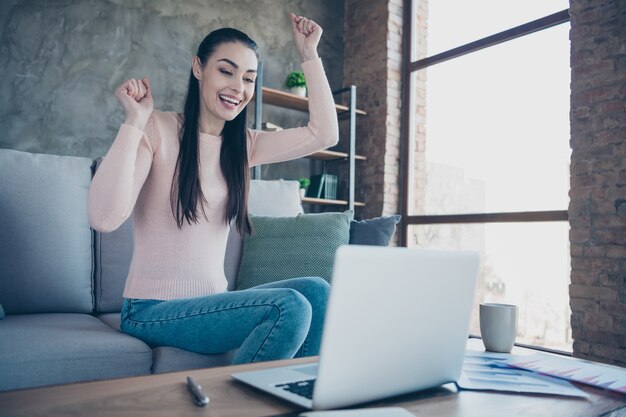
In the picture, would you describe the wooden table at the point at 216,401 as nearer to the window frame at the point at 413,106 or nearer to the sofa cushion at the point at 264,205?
the sofa cushion at the point at 264,205

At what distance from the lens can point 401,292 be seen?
2.34 ft

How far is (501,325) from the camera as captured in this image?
113cm

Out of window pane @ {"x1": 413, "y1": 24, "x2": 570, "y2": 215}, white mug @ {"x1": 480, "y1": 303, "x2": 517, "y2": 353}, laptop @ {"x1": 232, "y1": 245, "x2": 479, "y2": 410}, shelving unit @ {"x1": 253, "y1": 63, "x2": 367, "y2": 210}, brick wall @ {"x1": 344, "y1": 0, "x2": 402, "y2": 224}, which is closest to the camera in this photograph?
laptop @ {"x1": 232, "y1": 245, "x2": 479, "y2": 410}

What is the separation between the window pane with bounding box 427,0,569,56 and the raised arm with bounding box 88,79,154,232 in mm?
2942

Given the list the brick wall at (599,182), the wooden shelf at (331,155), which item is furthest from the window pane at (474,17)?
the wooden shelf at (331,155)

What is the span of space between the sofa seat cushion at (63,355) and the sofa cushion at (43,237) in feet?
0.86

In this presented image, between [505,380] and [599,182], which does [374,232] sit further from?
[599,182]

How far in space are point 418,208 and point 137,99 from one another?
3191mm

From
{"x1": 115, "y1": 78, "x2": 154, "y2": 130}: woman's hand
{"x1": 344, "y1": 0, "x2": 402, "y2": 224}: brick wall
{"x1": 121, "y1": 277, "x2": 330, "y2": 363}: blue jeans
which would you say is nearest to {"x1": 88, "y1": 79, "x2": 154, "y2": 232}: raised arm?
{"x1": 115, "y1": 78, "x2": 154, "y2": 130}: woman's hand

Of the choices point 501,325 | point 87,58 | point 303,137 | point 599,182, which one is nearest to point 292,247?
point 303,137

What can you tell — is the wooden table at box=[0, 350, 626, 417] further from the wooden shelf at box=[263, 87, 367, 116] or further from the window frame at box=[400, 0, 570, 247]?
the wooden shelf at box=[263, 87, 367, 116]

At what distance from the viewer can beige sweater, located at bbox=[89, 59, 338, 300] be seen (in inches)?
50.8

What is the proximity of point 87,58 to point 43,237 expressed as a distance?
6.93ft

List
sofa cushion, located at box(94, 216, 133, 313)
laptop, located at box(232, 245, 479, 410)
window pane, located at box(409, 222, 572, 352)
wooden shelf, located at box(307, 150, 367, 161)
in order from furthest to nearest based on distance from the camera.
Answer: wooden shelf, located at box(307, 150, 367, 161) → window pane, located at box(409, 222, 572, 352) → sofa cushion, located at box(94, 216, 133, 313) → laptop, located at box(232, 245, 479, 410)
